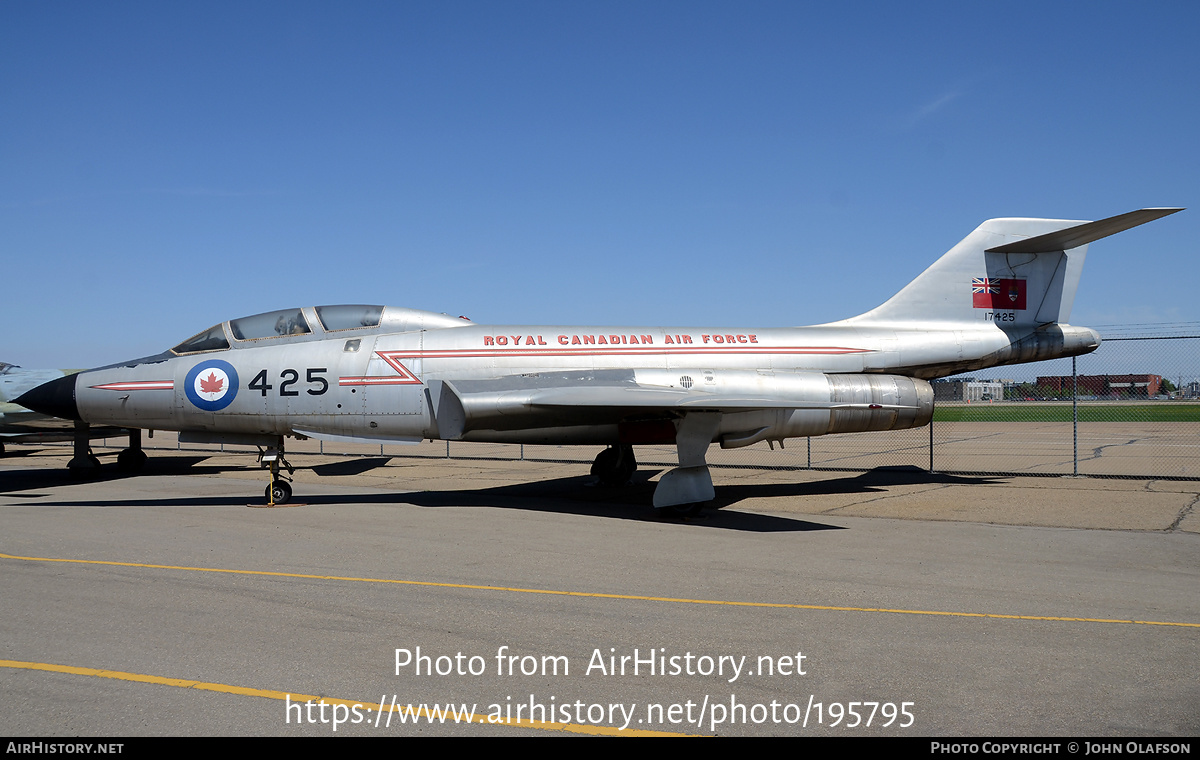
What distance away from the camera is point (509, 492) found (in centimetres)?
1411

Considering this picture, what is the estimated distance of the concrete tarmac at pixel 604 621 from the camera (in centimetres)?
401

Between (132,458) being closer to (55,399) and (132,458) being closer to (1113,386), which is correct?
(55,399)

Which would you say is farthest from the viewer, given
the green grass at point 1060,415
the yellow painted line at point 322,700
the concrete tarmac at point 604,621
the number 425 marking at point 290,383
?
the green grass at point 1060,415

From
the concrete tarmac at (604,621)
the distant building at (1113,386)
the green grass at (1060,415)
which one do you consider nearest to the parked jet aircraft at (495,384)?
the concrete tarmac at (604,621)

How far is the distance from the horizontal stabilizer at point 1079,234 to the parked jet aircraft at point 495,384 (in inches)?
1.7

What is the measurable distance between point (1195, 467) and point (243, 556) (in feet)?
60.2

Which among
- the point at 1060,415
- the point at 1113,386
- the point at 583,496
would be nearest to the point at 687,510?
the point at 583,496

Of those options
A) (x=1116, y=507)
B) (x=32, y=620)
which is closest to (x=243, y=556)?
(x=32, y=620)

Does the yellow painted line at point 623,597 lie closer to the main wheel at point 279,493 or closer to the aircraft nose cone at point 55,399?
the main wheel at point 279,493

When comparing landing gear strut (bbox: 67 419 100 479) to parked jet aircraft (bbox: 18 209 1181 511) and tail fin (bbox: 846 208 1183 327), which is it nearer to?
parked jet aircraft (bbox: 18 209 1181 511)

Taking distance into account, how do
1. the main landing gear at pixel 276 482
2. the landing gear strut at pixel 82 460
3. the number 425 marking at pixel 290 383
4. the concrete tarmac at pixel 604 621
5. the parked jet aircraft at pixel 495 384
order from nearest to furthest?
the concrete tarmac at pixel 604 621, the parked jet aircraft at pixel 495 384, the number 425 marking at pixel 290 383, the main landing gear at pixel 276 482, the landing gear strut at pixel 82 460

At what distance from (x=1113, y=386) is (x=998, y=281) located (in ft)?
25.5

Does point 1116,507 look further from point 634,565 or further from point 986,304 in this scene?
point 634,565

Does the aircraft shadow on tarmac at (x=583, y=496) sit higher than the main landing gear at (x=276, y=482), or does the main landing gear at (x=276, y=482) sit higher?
the main landing gear at (x=276, y=482)
